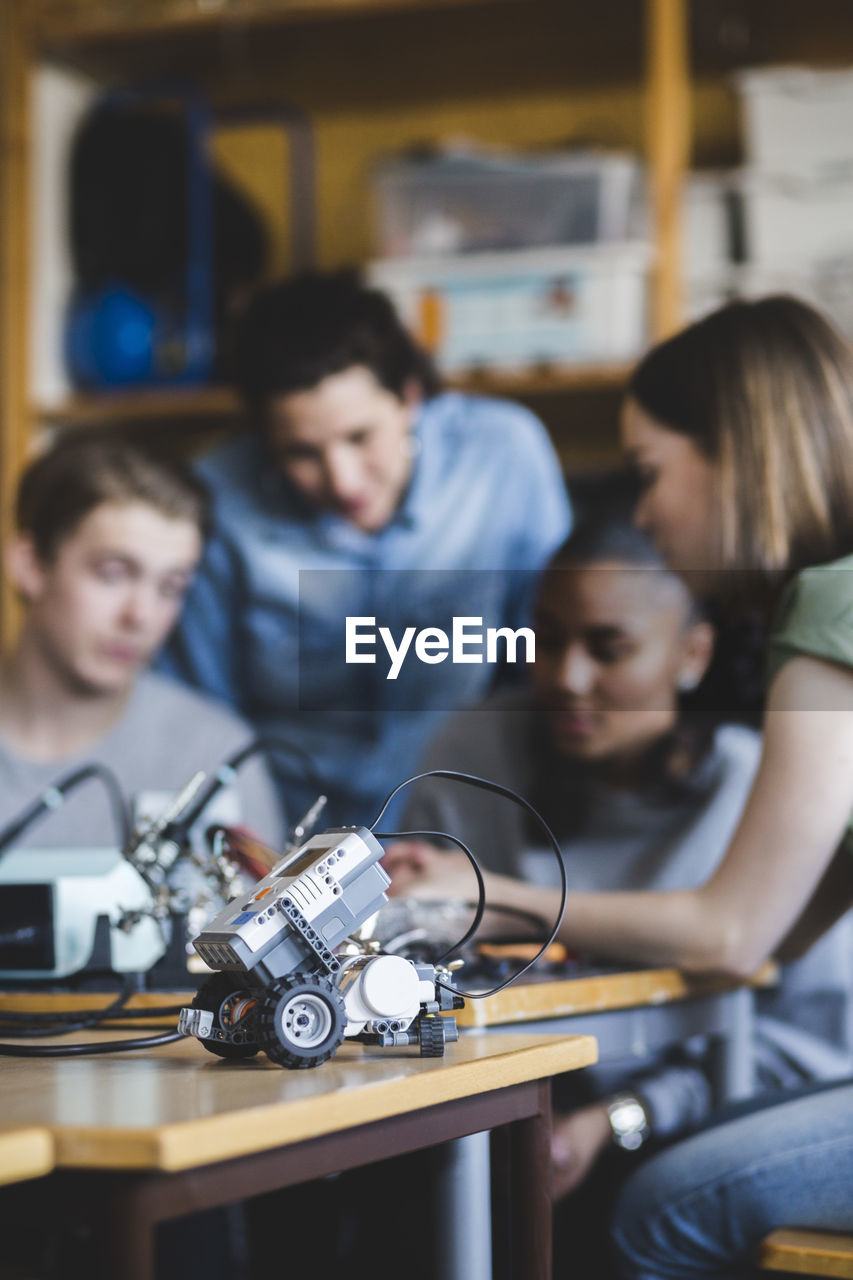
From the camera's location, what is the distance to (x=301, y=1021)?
748mm

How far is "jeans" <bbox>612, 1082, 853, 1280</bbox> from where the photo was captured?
3.27 ft

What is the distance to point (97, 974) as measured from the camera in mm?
1098

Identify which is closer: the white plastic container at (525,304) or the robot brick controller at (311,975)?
the robot brick controller at (311,975)

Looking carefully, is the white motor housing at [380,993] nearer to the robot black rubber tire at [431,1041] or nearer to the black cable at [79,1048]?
the robot black rubber tire at [431,1041]

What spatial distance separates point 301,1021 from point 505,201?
1647 mm

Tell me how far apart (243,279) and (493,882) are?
1445 mm

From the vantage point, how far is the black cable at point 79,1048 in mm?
833

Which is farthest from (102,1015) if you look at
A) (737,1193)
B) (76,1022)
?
(737,1193)

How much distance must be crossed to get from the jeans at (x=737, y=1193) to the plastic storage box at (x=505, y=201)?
140cm

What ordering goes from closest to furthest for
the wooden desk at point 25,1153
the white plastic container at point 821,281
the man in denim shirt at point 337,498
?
the wooden desk at point 25,1153 < the man in denim shirt at point 337,498 < the white plastic container at point 821,281

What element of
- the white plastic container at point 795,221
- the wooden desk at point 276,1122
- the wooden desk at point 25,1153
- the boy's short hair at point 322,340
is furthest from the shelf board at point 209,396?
the wooden desk at point 25,1153

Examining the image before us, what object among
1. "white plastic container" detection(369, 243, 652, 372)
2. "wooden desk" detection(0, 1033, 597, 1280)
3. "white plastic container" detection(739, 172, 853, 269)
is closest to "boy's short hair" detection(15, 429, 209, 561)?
"white plastic container" detection(369, 243, 652, 372)

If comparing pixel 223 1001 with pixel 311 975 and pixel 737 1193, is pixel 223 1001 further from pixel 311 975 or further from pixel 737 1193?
pixel 737 1193

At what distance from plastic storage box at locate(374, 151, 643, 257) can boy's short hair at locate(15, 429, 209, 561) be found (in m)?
0.54
